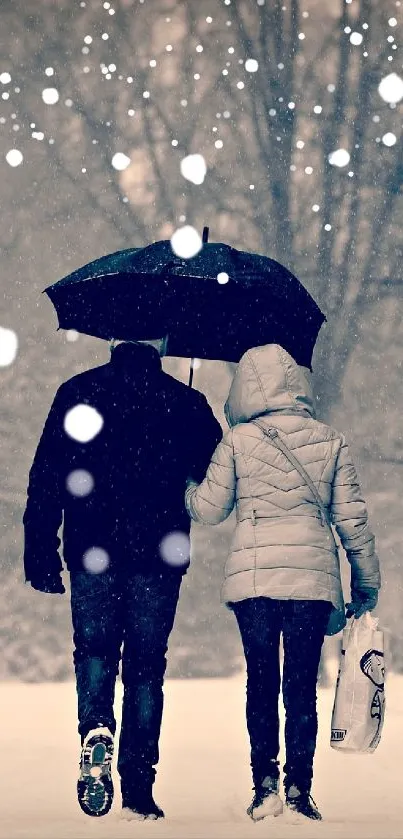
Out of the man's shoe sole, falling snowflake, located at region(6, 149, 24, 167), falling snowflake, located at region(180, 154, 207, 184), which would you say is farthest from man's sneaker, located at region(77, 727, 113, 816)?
falling snowflake, located at region(6, 149, 24, 167)

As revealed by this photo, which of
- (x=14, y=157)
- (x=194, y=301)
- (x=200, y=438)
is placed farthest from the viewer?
(x=14, y=157)

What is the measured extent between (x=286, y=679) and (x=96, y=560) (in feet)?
2.87

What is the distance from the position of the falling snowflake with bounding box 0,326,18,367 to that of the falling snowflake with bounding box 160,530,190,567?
5.14m

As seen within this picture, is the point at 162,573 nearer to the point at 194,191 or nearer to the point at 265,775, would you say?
the point at 265,775

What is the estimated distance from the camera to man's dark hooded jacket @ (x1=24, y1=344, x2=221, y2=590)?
5.37 m

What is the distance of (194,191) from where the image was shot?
10.4m

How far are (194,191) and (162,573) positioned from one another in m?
5.58

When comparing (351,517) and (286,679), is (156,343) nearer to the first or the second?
(351,517)

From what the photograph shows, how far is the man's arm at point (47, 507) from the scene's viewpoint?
5496 mm

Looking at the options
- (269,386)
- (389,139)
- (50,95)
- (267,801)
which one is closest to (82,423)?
(269,386)

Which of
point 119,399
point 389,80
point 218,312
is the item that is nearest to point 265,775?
point 119,399

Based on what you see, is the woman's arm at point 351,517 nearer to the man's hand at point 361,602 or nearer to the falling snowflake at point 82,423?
the man's hand at point 361,602

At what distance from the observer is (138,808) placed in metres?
5.29

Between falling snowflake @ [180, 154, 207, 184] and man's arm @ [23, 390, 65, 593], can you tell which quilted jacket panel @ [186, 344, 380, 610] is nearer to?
man's arm @ [23, 390, 65, 593]
